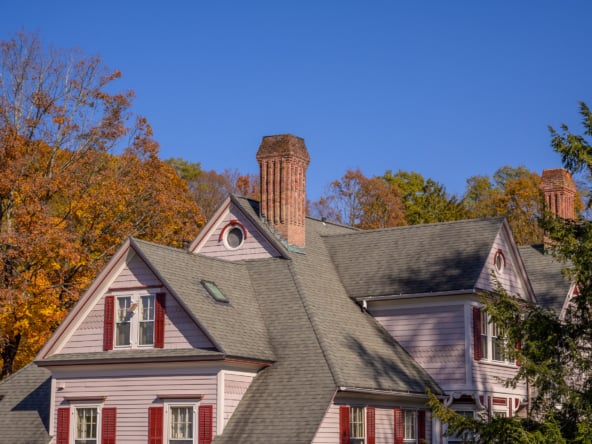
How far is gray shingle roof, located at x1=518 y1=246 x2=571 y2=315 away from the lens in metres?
37.7

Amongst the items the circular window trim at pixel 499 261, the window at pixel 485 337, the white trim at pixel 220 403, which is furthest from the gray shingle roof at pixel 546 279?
the white trim at pixel 220 403

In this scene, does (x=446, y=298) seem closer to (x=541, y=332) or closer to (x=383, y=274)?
(x=383, y=274)

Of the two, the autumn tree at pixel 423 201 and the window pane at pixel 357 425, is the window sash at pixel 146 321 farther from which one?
the autumn tree at pixel 423 201

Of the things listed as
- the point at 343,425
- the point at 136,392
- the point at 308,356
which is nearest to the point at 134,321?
the point at 136,392

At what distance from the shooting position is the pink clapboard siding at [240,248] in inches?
1291

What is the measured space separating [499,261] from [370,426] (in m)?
8.23

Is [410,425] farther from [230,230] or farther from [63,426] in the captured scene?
[63,426]

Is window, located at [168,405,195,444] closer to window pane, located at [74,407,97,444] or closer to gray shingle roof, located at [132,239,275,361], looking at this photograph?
gray shingle roof, located at [132,239,275,361]

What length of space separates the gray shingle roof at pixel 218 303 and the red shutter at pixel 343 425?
2548mm

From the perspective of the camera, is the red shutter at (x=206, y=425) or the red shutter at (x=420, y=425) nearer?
the red shutter at (x=206, y=425)

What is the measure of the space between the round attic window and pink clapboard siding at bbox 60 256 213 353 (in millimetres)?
5112

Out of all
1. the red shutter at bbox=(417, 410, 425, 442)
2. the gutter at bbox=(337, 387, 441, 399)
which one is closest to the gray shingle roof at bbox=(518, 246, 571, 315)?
the red shutter at bbox=(417, 410, 425, 442)

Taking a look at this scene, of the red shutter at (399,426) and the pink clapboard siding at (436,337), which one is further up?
the pink clapboard siding at (436,337)

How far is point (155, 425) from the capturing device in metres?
27.6
